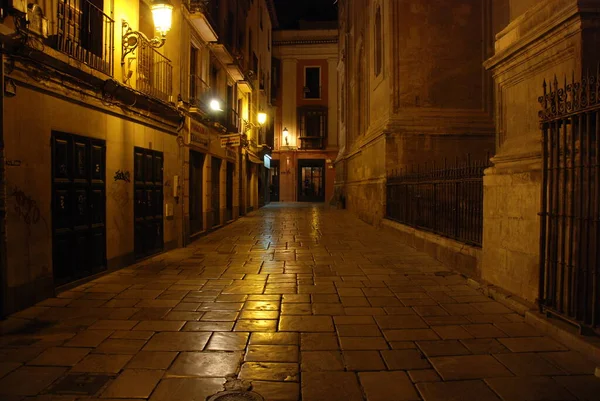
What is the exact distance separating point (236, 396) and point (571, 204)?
360 centimetres

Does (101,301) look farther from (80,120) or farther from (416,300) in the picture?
(416,300)

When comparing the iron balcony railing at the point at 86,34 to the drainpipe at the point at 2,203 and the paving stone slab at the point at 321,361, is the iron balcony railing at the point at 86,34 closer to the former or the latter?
the drainpipe at the point at 2,203

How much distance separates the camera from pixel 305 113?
128 ft

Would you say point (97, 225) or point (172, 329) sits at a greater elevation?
point (97, 225)

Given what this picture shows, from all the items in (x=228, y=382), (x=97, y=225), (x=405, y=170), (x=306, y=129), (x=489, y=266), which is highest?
(x=306, y=129)

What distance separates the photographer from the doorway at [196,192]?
41.3 feet

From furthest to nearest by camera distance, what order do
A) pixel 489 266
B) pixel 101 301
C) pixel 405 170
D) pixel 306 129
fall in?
1. pixel 306 129
2. pixel 405 170
3. pixel 489 266
4. pixel 101 301

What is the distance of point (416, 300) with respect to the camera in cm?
572

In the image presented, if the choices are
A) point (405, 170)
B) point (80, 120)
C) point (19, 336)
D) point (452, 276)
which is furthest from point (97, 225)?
point (405, 170)

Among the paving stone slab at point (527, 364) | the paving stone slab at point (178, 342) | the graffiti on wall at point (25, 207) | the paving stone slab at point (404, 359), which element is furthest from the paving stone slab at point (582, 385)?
the graffiti on wall at point (25, 207)

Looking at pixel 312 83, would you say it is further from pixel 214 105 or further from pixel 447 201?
pixel 447 201

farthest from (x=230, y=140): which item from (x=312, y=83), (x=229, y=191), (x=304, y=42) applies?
(x=304, y=42)

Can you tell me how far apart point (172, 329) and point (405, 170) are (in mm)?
10554

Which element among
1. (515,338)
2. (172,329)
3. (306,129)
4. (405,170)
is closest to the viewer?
(515,338)
